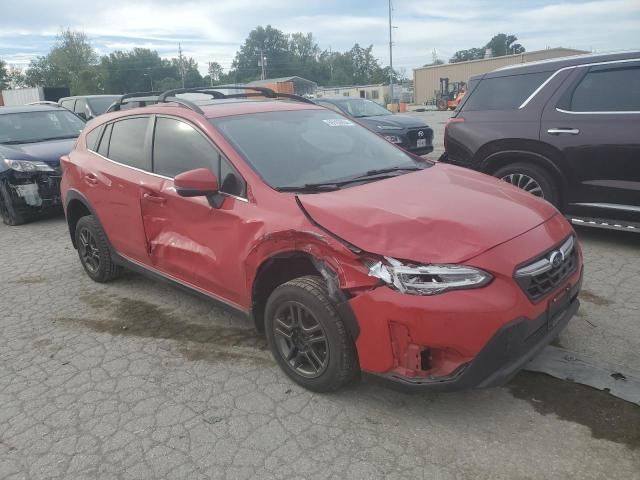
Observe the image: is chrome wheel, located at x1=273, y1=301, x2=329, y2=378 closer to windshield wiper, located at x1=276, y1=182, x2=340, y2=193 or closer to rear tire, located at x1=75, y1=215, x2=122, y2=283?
windshield wiper, located at x1=276, y1=182, x2=340, y2=193

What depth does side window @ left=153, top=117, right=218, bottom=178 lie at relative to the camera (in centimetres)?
355

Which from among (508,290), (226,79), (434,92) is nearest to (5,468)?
(508,290)

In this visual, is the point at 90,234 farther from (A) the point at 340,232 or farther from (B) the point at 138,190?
(A) the point at 340,232

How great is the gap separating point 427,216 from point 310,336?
0.92 metres

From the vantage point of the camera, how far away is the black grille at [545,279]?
8.43 ft

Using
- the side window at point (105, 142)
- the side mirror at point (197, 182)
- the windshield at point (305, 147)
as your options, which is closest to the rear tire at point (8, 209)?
the side window at point (105, 142)

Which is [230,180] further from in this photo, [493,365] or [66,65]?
[66,65]

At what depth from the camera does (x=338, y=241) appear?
269 centimetres

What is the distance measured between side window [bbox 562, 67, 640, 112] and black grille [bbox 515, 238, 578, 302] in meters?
2.77

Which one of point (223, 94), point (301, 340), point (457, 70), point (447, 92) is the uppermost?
point (457, 70)

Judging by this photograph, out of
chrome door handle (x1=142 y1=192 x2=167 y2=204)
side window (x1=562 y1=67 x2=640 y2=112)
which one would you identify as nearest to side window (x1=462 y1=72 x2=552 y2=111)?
side window (x1=562 y1=67 x2=640 y2=112)

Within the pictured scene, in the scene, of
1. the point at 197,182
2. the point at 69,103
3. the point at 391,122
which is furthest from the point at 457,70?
the point at 197,182

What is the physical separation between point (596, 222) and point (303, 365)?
3.55 metres

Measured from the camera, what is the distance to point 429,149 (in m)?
12.0
